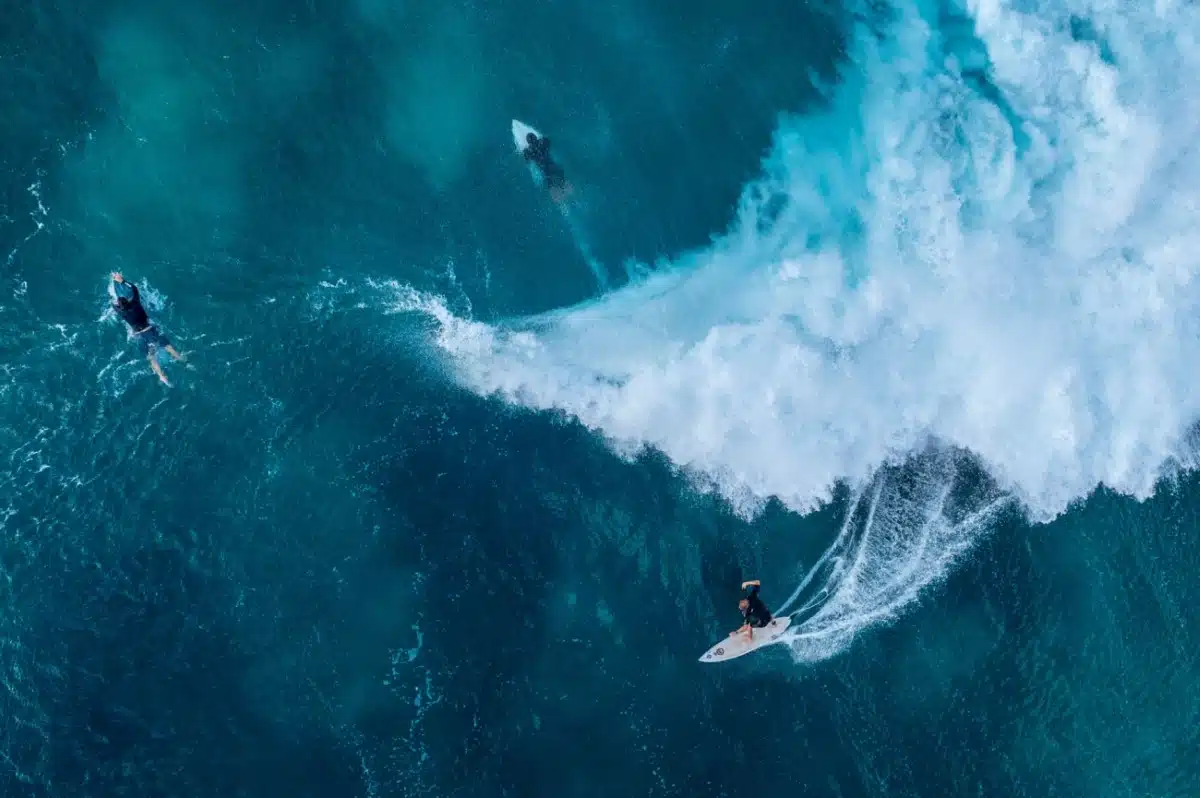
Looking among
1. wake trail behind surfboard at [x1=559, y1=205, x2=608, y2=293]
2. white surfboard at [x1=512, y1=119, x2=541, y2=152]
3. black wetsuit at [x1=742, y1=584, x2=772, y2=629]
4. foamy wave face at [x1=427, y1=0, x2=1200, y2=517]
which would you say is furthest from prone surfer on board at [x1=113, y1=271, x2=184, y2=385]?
black wetsuit at [x1=742, y1=584, x2=772, y2=629]

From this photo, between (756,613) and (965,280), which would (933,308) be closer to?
(965,280)

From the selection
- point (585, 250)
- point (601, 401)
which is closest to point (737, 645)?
point (601, 401)

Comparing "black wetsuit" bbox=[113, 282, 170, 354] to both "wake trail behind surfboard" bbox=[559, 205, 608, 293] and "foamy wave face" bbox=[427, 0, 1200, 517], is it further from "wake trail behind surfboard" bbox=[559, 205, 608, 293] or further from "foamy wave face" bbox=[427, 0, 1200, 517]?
"wake trail behind surfboard" bbox=[559, 205, 608, 293]

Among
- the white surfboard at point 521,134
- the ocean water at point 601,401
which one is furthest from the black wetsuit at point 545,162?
the ocean water at point 601,401

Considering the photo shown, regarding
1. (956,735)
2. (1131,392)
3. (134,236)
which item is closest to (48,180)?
(134,236)

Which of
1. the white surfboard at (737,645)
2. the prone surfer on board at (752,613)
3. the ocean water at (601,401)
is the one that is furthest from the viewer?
the white surfboard at (737,645)

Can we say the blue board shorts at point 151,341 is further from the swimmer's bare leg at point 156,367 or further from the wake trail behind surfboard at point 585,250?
the wake trail behind surfboard at point 585,250

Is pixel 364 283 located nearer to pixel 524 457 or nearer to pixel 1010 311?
pixel 524 457
